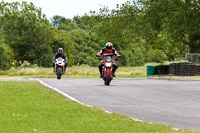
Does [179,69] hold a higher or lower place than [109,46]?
lower

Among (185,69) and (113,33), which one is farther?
(113,33)

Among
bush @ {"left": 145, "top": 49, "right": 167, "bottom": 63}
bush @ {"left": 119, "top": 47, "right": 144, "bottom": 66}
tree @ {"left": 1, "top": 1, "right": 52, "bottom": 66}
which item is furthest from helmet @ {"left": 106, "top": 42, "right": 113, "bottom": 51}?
bush @ {"left": 145, "top": 49, "right": 167, "bottom": 63}

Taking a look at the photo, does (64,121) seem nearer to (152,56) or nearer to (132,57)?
(132,57)

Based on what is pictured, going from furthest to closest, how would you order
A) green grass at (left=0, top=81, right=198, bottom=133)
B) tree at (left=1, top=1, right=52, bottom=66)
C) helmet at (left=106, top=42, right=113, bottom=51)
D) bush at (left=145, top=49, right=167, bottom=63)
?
1. bush at (left=145, top=49, right=167, bottom=63)
2. tree at (left=1, top=1, right=52, bottom=66)
3. helmet at (left=106, top=42, right=113, bottom=51)
4. green grass at (left=0, top=81, right=198, bottom=133)

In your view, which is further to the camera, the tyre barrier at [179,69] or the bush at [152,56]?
the bush at [152,56]

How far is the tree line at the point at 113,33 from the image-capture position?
37.9 meters

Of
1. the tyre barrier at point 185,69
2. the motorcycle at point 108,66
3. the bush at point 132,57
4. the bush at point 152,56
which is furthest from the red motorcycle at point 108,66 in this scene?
the bush at point 152,56

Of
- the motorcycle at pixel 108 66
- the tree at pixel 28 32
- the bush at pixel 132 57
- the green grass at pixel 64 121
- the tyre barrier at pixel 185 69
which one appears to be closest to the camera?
the green grass at pixel 64 121

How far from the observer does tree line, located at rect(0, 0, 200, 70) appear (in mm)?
37875

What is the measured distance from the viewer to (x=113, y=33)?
145 ft

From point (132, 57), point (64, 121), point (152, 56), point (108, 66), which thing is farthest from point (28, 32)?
point (64, 121)

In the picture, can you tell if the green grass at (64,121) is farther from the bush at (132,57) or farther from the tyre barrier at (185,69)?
the bush at (132,57)

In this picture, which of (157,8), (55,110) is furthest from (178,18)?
(55,110)

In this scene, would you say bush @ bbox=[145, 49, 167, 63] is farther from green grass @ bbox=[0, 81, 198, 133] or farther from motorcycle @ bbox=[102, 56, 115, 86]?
green grass @ bbox=[0, 81, 198, 133]
